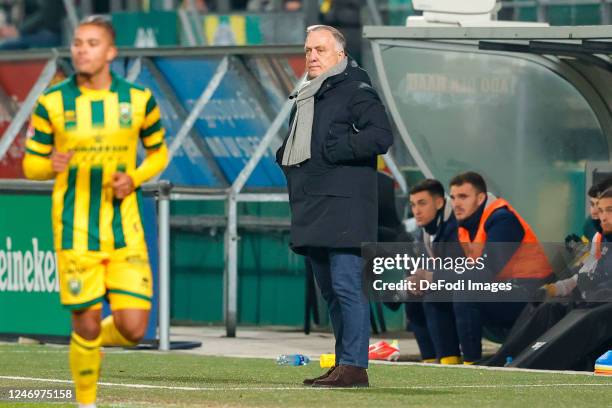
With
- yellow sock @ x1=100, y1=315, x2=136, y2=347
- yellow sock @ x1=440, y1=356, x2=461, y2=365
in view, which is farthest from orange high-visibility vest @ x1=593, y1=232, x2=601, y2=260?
yellow sock @ x1=100, y1=315, x2=136, y2=347

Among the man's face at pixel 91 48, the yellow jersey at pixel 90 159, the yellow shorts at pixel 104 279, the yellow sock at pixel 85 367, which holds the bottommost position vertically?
the yellow sock at pixel 85 367

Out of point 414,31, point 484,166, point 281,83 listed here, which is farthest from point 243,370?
point 281,83

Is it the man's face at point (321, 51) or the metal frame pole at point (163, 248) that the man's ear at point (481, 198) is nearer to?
the metal frame pole at point (163, 248)

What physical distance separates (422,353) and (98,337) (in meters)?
4.94

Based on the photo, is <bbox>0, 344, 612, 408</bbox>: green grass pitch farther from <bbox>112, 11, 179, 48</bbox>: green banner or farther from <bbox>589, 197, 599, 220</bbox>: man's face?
<bbox>112, 11, 179, 48</bbox>: green banner

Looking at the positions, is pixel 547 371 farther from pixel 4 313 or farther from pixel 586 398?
pixel 4 313

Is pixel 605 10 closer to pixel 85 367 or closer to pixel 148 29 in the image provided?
pixel 148 29

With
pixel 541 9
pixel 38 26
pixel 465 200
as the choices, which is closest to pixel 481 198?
pixel 465 200

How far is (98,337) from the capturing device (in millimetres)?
8453

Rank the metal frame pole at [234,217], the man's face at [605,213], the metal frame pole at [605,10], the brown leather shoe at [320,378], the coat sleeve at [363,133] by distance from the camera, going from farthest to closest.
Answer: the metal frame pole at [605,10] < the metal frame pole at [234,217] < the man's face at [605,213] < the brown leather shoe at [320,378] < the coat sleeve at [363,133]

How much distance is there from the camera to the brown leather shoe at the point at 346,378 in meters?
9.76

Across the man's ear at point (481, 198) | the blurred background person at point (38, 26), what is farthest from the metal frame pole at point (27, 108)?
the blurred background person at point (38, 26)

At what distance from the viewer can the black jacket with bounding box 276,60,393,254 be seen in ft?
31.5

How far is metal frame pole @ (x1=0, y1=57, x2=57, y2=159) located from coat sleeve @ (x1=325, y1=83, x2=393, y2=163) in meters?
7.38
